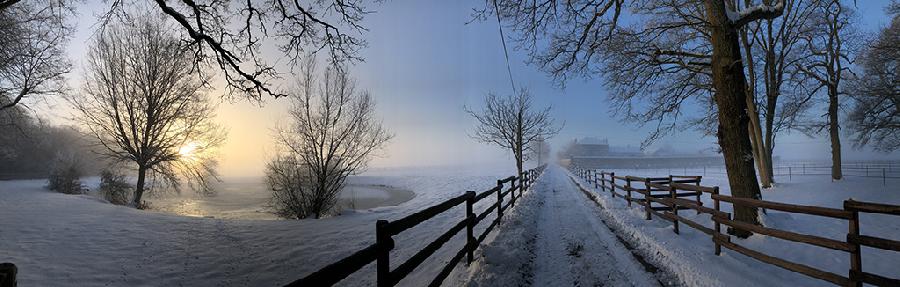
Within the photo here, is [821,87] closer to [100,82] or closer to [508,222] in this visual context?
[508,222]

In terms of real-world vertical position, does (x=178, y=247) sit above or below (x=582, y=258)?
below

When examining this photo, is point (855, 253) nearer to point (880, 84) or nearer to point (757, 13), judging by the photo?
point (757, 13)

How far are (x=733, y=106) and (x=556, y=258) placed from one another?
5008 mm

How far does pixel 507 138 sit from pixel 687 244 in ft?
74.6

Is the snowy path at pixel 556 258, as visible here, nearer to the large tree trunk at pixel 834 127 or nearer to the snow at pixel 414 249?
the snow at pixel 414 249

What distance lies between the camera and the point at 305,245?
9.98 metres

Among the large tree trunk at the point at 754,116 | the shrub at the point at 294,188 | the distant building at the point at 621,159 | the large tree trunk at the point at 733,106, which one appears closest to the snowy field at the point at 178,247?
the shrub at the point at 294,188

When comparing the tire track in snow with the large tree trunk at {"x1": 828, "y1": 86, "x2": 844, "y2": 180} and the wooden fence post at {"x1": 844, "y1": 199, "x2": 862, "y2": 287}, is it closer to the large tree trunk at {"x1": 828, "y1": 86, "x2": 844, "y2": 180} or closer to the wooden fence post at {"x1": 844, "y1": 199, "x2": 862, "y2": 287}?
the wooden fence post at {"x1": 844, "y1": 199, "x2": 862, "y2": 287}

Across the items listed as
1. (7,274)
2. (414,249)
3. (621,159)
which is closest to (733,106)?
(414,249)

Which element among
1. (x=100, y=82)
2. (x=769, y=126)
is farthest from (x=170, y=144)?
(x=769, y=126)

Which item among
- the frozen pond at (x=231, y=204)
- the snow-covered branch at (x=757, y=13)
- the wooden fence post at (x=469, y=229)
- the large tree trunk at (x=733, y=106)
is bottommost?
the frozen pond at (x=231, y=204)

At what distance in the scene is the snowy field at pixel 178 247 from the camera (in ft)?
24.6

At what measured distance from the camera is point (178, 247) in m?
9.87

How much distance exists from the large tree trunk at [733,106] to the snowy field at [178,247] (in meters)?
5.90
